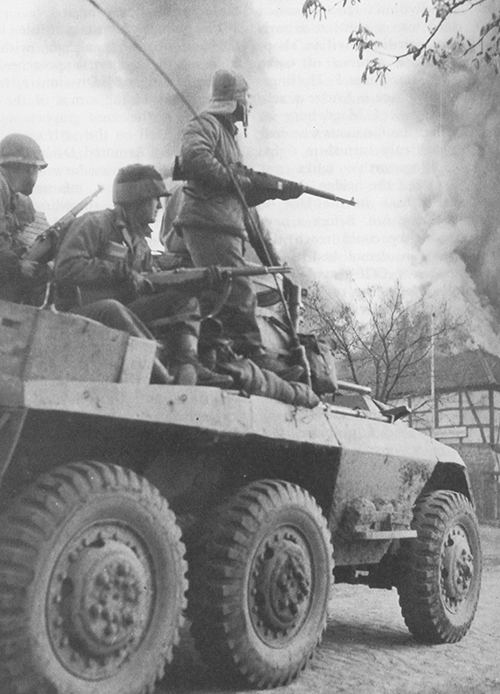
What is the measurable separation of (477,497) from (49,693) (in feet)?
96.3

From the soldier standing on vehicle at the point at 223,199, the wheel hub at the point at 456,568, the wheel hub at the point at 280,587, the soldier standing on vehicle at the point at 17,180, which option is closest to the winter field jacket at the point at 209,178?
the soldier standing on vehicle at the point at 223,199

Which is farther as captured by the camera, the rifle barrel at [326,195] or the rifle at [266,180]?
the rifle barrel at [326,195]

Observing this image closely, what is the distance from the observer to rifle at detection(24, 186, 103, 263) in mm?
5656

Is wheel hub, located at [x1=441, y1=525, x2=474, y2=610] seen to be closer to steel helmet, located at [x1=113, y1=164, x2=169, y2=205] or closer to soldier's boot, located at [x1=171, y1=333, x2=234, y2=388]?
soldier's boot, located at [x1=171, y1=333, x2=234, y2=388]

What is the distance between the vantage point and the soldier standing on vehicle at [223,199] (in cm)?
698

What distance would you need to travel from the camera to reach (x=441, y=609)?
26.1 feet

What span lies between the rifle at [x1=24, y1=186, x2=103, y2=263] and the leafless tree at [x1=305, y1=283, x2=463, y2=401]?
24017 mm

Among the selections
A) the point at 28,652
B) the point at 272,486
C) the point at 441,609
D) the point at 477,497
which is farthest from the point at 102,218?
the point at 477,497

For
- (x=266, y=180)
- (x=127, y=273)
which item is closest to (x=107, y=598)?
(x=127, y=273)

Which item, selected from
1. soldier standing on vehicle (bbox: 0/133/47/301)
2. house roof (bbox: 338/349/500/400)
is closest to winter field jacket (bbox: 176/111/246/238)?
soldier standing on vehicle (bbox: 0/133/47/301)

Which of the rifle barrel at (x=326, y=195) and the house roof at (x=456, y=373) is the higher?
the house roof at (x=456, y=373)

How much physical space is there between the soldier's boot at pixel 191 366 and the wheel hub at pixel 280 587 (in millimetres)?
931

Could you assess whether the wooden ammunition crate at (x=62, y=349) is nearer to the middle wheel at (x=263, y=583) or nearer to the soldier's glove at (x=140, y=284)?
the soldier's glove at (x=140, y=284)

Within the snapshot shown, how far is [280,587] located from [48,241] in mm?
2277
